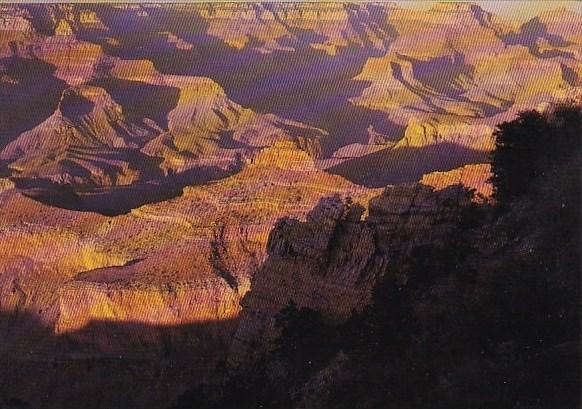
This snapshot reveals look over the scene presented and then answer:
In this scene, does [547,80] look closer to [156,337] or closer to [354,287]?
[156,337]

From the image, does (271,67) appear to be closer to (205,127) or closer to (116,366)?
(205,127)

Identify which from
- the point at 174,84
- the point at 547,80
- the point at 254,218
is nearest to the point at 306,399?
the point at 254,218

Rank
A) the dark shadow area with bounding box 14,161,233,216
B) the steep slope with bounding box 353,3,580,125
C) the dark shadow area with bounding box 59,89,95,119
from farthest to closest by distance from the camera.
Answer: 1. the steep slope with bounding box 353,3,580,125
2. the dark shadow area with bounding box 59,89,95,119
3. the dark shadow area with bounding box 14,161,233,216

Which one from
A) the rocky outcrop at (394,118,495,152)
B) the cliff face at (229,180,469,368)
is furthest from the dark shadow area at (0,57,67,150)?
the cliff face at (229,180,469,368)

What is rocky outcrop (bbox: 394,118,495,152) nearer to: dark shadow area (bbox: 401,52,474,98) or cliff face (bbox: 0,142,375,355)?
cliff face (bbox: 0,142,375,355)

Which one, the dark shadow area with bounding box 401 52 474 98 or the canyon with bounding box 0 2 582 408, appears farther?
the dark shadow area with bounding box 401 52 474 98

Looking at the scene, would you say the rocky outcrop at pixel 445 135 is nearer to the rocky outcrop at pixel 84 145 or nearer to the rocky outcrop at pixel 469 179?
the rocky outcrop at pixel 84 145
